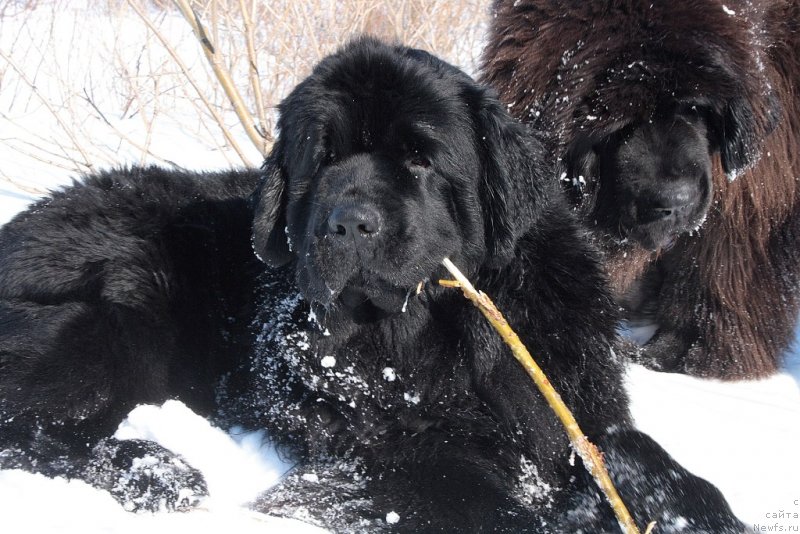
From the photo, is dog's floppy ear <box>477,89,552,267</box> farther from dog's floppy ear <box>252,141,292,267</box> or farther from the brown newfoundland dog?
the brown newfoundland dog

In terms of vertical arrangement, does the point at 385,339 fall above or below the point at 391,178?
below

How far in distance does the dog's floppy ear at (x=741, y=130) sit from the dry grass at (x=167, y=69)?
198 cm

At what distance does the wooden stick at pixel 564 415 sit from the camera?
2006mm

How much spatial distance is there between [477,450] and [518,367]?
29 centimetres

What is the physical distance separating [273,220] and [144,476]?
2.70ft

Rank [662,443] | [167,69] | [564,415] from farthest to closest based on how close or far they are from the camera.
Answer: [167,69]
[662,443]
[564,415]

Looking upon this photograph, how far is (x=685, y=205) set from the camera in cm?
301

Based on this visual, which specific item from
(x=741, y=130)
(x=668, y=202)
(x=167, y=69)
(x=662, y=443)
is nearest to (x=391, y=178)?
(x=668, y=202)

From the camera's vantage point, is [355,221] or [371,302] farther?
[371,302]

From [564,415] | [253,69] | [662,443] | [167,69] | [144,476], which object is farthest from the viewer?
[167,69]

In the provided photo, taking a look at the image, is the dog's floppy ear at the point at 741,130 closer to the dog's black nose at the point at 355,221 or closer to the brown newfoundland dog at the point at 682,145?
the brown newfoundland dog at the point at 682,145

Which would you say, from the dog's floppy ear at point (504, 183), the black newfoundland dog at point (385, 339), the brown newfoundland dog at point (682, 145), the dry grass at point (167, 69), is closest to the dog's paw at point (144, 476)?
the black newfoundland dog at point (385, 339)

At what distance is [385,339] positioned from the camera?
2557mm

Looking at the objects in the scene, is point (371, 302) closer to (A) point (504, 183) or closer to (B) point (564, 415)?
(A) point (504, 183)
